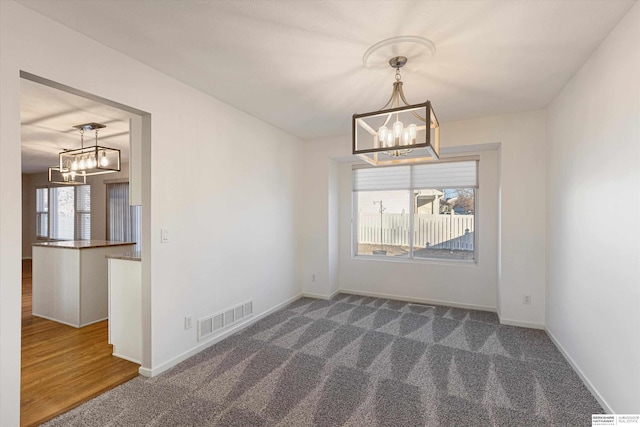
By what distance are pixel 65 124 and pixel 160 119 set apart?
2.58m

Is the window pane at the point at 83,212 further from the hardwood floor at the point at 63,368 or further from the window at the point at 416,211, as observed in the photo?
the window at the point at 416,211

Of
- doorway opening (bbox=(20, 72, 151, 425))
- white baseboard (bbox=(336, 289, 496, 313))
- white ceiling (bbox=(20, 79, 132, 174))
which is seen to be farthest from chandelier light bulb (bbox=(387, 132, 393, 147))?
white baseboard (bbox=(336, 289, 496, 313))

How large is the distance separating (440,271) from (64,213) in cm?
959

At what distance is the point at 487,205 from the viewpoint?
428cm

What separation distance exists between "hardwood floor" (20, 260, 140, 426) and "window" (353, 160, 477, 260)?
3712 mm

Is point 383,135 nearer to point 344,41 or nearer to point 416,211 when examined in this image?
point 344,41

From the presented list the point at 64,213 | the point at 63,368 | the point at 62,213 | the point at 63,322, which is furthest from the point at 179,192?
the point at 62,213

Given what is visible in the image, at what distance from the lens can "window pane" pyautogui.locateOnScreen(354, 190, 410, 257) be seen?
4898mm

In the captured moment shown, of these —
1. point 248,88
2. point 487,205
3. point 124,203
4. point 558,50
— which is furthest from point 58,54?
point 124,203

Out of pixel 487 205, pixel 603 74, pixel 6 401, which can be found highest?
pixel 603 74

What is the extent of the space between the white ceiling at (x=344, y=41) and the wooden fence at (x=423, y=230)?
76.3 inches

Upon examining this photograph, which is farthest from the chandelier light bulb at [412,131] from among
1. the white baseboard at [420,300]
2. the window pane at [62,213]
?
the window pane at [62,213]

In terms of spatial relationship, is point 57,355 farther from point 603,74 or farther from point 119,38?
point 603,74

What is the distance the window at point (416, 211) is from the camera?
14.7 feet
